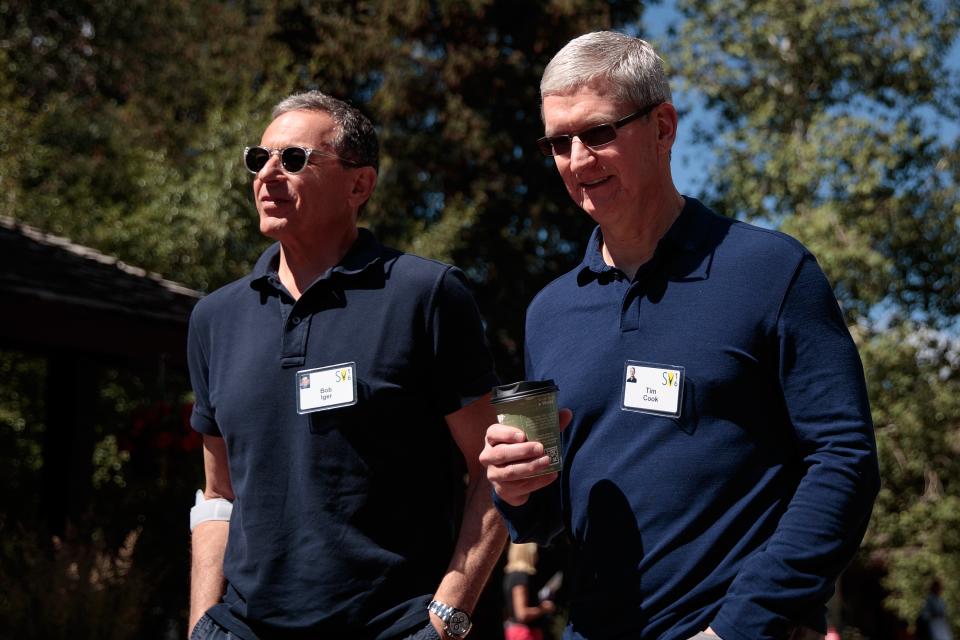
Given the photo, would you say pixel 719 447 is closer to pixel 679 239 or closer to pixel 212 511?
pixel 679 239

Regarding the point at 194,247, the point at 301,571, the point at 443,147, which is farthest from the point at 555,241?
the point at 301,571

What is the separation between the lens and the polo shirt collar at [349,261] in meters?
3.03

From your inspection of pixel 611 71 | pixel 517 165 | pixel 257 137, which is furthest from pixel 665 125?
pixel 517 165

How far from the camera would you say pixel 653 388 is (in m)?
2.17

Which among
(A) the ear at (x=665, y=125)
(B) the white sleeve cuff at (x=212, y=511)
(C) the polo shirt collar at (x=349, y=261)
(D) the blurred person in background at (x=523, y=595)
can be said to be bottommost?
(D) the blurred person in background at (x=523, y=595)

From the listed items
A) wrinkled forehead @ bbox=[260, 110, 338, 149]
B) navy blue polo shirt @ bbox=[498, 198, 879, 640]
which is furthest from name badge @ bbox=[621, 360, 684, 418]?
wrinkled forehead @ bbox=[260, 110, 338, 149]

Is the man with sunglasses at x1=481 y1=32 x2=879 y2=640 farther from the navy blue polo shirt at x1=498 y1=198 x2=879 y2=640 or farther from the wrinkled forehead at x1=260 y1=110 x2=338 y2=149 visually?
the wrinkled forehead at x1=260 y1=110 x2=338 y2=149

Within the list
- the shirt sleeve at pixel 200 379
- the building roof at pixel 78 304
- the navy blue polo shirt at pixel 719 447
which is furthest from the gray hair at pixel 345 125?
the building roof at pixel 78 304

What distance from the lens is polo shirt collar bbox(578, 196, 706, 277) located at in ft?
7.57

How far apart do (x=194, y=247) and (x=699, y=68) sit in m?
11.0

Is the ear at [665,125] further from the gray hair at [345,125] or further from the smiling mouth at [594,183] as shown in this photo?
the gray hair at [345,125]

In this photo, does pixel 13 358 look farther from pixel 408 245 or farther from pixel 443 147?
pixel 443 147

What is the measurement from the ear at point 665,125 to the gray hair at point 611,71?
18 mm

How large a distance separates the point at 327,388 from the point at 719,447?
3.44 feet
